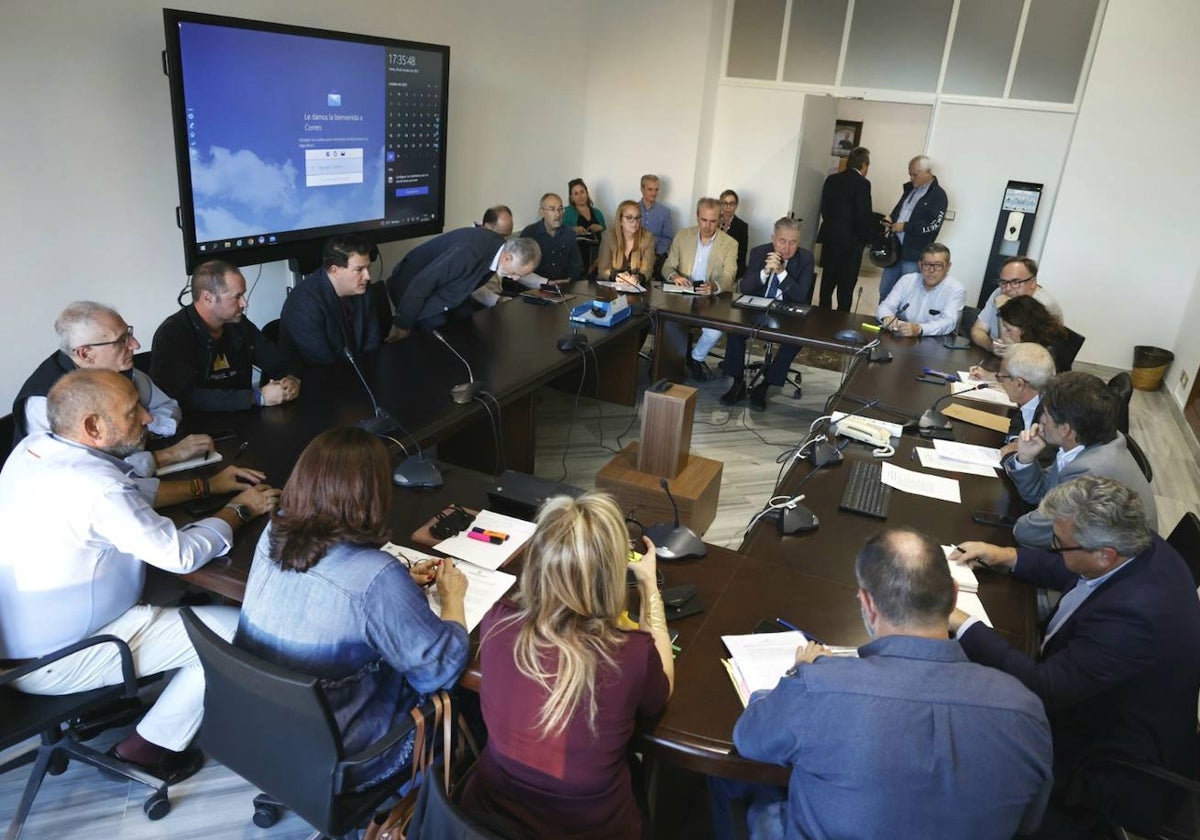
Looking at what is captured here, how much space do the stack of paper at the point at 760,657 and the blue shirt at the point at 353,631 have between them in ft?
1.88

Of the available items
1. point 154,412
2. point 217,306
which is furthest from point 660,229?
point 154,412

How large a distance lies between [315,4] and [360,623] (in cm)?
413

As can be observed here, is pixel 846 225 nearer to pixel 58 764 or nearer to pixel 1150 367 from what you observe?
pixel 1150 367

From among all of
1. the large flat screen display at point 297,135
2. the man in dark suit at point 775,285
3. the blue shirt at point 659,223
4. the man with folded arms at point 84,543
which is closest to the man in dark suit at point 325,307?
the large flat screen display at point 297,135

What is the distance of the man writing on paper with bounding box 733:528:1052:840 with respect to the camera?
4.19 feet

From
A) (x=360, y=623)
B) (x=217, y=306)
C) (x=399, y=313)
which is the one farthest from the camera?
(x=399, y=313)

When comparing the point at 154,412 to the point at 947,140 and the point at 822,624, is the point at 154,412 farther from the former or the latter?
the point at 947,140

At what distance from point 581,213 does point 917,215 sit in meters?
2.80

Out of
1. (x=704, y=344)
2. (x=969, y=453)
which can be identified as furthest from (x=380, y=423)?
(x=704, y=344)

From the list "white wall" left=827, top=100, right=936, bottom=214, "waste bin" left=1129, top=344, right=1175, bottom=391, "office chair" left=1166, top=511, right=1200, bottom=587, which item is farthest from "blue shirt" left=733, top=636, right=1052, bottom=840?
"white wall" left=827, top=100, right=936, bottom=214

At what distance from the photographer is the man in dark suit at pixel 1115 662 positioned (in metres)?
1.74

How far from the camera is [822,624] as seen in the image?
6.29 feet

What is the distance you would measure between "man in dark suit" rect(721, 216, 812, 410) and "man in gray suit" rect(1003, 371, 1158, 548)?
2687 millimetres

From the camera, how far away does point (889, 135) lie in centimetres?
1023
